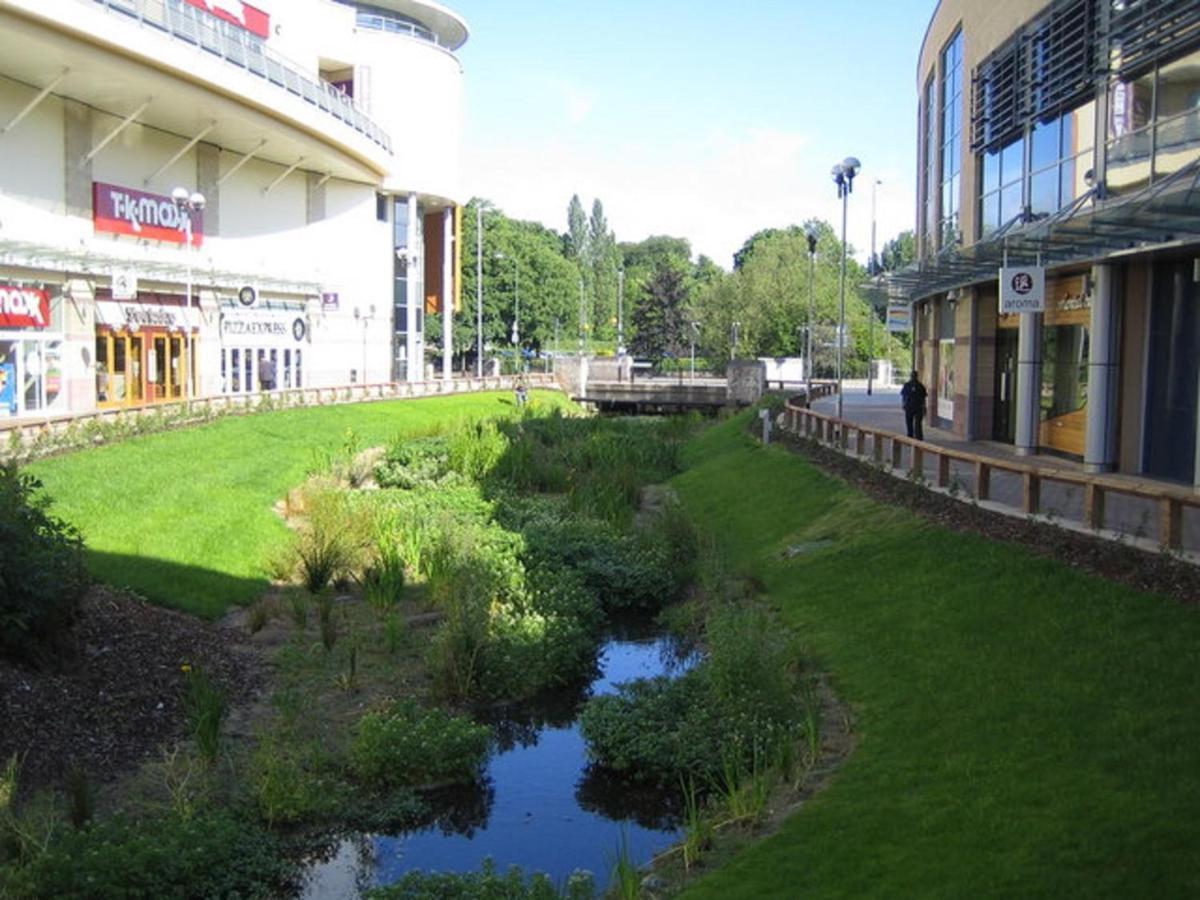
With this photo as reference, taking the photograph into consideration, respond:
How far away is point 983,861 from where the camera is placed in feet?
23.4

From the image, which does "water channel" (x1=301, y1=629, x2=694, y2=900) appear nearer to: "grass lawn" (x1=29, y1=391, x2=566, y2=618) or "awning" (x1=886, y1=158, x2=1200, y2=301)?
"grass lawn" (x1=29, y1=391, x2=566, y2=618)

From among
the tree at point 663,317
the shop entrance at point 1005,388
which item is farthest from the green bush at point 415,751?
the tree at point 663,317

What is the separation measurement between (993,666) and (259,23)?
→ 46.0 meters

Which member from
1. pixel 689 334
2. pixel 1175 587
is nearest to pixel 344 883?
pixel 1175 587

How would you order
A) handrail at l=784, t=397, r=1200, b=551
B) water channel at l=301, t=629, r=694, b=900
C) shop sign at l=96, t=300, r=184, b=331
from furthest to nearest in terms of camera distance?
shop sign at l=96, t=300, r=184, b=331 < handrail at l=784, t=397, r=1200, b=551 < water channel at l=301, t=629, r=694, b=900

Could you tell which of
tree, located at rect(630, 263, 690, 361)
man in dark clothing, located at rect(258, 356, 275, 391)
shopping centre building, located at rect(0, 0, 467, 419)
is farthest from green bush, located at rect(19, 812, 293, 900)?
tree, located at rect(630, 263, 690, 361)

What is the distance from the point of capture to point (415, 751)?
1090 centimetres

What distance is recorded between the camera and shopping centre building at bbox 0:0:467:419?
3331 cm

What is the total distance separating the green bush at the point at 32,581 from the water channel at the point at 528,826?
3791 mm

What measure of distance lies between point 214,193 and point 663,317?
63784 millimetres

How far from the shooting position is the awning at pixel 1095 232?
15016 mm

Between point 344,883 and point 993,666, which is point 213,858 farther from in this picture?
point 993,666

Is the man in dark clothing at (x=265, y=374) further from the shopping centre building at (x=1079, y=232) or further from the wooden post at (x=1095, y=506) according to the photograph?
the wooden post at (x=1095, y=506)

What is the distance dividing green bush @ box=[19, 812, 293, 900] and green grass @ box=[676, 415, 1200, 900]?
337 cm
